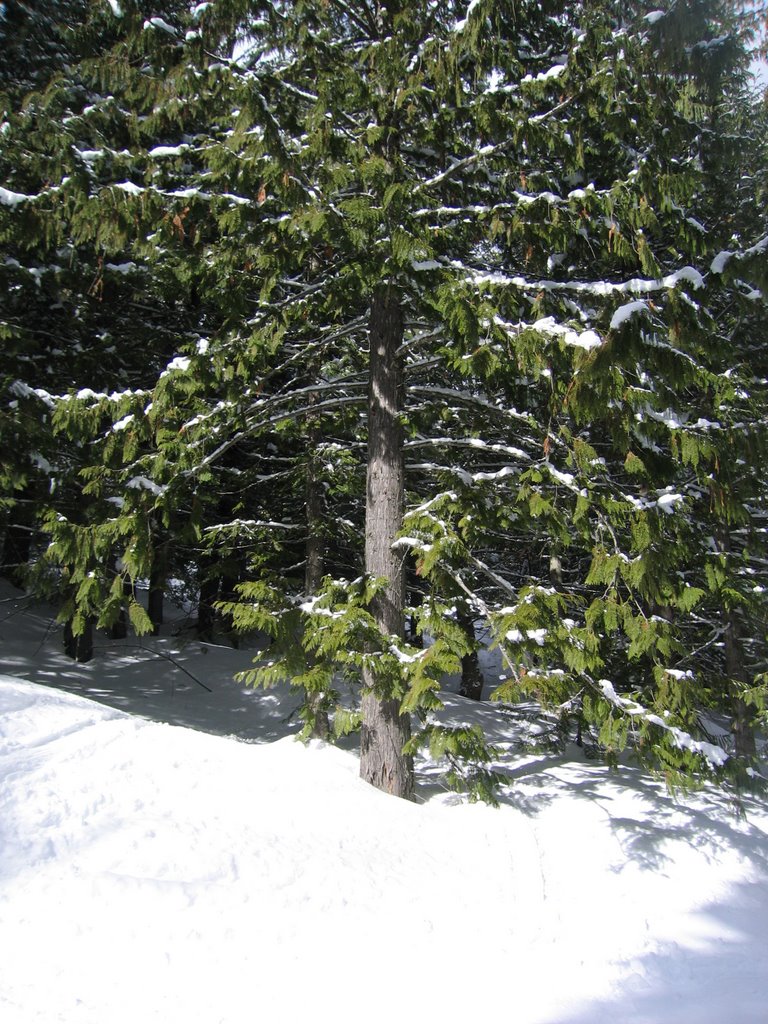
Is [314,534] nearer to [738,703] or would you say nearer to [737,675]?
[738,703]

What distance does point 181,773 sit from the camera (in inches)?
214

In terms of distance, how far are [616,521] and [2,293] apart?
750cm

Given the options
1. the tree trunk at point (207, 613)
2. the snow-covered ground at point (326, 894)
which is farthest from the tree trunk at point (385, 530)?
the tree trunk at point (207, 613)

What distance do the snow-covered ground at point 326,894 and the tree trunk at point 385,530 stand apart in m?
0.46

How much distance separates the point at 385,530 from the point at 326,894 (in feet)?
11.2

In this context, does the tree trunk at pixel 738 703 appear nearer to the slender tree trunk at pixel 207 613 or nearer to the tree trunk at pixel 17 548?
the tree trunk at pixel 17 548

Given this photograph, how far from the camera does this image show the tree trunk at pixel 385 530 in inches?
263

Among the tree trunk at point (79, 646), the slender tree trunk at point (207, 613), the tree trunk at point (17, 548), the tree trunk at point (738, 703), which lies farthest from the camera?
the slender tree trunk at point (207, 613)

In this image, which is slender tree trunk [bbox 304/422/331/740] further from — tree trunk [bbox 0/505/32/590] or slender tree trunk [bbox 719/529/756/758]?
slender tree trunk [bbox 719/529/756/758]

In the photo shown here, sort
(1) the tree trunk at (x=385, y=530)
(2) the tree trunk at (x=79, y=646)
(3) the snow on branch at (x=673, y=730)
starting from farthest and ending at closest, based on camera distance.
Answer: (2) the tree trunk at (x=79, y=646) < (1) the tree trunk at (x=385, y=530) < (3) the snow on branch at (x=673, y=730)

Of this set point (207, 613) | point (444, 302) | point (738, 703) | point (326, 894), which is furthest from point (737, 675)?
point (207, 613)

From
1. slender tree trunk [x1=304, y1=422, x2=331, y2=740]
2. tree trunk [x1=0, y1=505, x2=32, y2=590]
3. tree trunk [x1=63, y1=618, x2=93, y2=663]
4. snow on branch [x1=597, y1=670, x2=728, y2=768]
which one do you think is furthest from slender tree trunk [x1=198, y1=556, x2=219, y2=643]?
snow on branch [x1=597, y1=670, x2=728, y2=768]

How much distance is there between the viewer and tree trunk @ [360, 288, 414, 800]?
21.9 ft

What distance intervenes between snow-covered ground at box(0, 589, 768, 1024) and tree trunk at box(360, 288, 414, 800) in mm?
458
